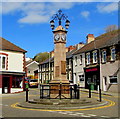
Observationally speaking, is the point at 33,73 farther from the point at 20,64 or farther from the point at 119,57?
the point at 119,57

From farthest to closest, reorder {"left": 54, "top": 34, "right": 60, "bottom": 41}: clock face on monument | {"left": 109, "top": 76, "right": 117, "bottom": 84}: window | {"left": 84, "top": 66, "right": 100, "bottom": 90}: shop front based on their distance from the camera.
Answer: {"left": 84, "top": 66, "right": 100, "bottom": 90}: shop front → {"left": 109, "top": 76, "right": 117, "bottom": 84}: window → {"left": 54, "top": 34, "right": 60, "bottom": 41}: clock face on monument

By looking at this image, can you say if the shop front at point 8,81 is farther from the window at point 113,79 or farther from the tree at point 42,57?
the tree at point 42,57

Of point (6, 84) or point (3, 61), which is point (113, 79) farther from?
point (3, 61)

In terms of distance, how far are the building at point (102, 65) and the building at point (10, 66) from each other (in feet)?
34.9

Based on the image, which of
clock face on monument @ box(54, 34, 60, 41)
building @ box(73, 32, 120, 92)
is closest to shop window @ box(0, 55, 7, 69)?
building @ box(73, 32, 120, 92)

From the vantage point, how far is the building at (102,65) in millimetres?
29750

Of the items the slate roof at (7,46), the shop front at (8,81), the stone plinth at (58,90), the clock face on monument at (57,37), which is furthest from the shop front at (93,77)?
the clock face on monument at (57,37)

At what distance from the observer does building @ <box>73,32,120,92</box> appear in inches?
1171

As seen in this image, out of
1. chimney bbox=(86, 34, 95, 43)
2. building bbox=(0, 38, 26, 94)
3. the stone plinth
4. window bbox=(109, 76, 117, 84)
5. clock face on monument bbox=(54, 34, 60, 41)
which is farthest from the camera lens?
chimney bbox=(86, 34, 95, 43)

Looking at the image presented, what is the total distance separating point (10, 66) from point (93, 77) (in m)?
13.1

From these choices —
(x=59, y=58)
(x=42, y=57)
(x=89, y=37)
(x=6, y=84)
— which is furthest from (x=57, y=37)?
(x=42, y=57)

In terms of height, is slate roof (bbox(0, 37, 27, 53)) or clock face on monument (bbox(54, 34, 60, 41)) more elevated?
slate roof (bbox(0, 37, 27, 53))

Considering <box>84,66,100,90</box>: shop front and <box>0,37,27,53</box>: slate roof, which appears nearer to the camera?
<box>0,37,27,53</box>: slate roof

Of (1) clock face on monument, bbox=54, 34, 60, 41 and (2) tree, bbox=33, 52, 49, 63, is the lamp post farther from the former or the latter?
(2) tree, bbox=33, 52, 49, 63
